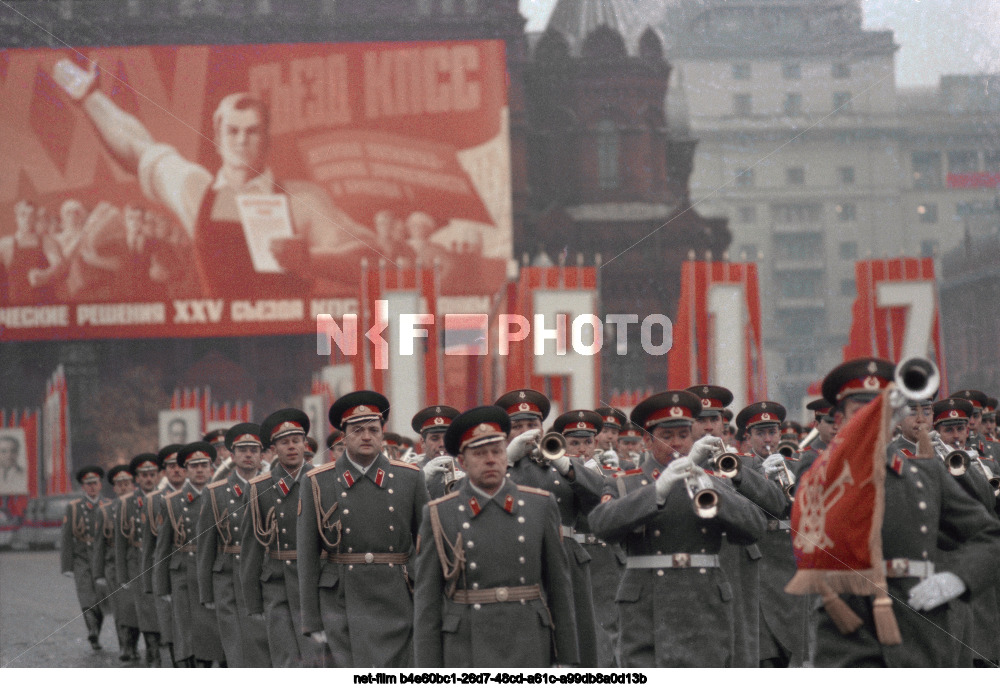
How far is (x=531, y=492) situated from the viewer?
5.46 m

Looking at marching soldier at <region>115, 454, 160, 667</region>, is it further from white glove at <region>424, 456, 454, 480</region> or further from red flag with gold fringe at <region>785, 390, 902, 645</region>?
red flag with gold fringe at <region>785, 390, 902, 645</region>

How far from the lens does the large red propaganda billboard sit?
56.3 ft

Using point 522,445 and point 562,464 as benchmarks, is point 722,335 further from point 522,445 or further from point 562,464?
point 562,464

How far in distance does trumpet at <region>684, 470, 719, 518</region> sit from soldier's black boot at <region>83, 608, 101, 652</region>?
9.07 meters

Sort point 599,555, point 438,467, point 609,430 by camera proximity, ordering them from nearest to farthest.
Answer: point 438,467
point 599,555
point 609,430

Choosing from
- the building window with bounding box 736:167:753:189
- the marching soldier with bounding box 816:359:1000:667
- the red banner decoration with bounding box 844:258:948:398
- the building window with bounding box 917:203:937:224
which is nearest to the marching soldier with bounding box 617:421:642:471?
the red banner decoration with bounding box 844:258:948:398

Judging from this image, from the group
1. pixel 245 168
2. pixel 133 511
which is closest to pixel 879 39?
pixel 245 168

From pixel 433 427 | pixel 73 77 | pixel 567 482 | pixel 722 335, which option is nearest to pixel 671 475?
pixel 567 482

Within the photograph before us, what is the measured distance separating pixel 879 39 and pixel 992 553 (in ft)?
41.5

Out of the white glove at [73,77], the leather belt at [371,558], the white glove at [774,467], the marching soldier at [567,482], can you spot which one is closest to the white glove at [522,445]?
the marching soldier at [567,482]

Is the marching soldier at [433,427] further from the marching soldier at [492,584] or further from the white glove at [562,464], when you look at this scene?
the marching soldier at [492,584]

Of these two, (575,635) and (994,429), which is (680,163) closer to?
(994,429)

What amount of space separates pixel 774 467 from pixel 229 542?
3.97 metres

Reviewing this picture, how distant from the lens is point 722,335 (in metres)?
13.8
